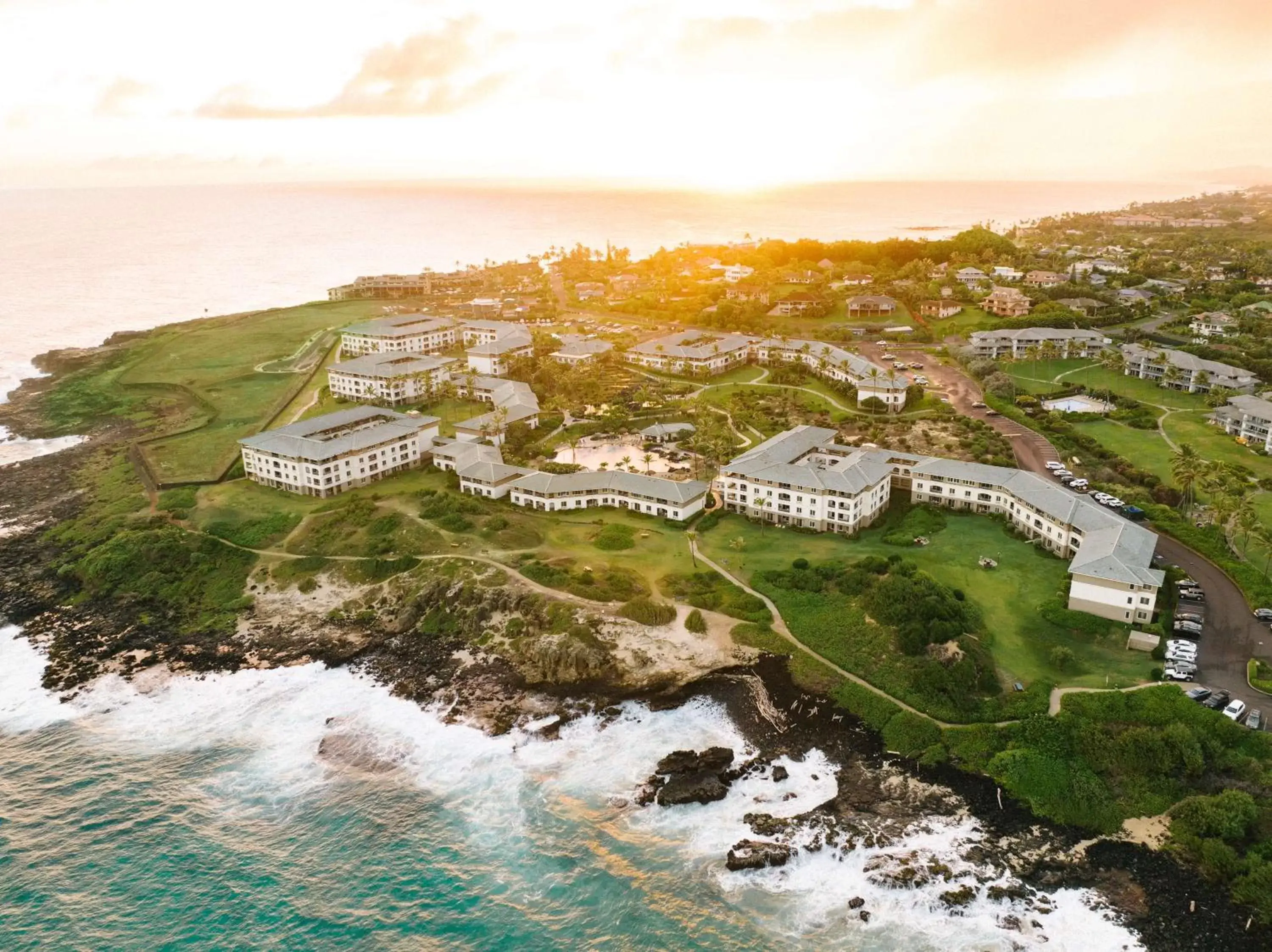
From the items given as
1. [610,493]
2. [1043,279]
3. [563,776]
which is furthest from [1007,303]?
[563,776]

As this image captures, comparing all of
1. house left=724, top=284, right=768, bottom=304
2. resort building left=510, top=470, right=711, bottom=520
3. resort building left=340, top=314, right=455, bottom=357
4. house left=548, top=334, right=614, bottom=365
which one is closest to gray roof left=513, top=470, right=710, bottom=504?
resort building left=510, top=470, right=711, bottom=520

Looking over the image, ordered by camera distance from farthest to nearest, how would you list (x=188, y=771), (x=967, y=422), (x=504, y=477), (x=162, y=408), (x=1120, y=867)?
(x=162, y=408), (x=967, y=422), (x=504, y=477), (x=188, y=771), (x=1120, y=867)

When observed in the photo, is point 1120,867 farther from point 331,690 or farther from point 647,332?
point 647,332

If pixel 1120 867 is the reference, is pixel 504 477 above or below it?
above

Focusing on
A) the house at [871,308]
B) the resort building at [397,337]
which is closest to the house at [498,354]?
the resort building at [397,337]

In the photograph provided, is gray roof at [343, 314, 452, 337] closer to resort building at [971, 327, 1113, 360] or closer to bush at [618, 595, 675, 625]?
resort building at [971, 327, 1113, 360]

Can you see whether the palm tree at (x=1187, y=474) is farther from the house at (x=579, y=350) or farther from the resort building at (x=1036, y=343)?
the house at (x=579, y=350)

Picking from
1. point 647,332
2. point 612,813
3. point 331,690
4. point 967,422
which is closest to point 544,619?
point 331,690
